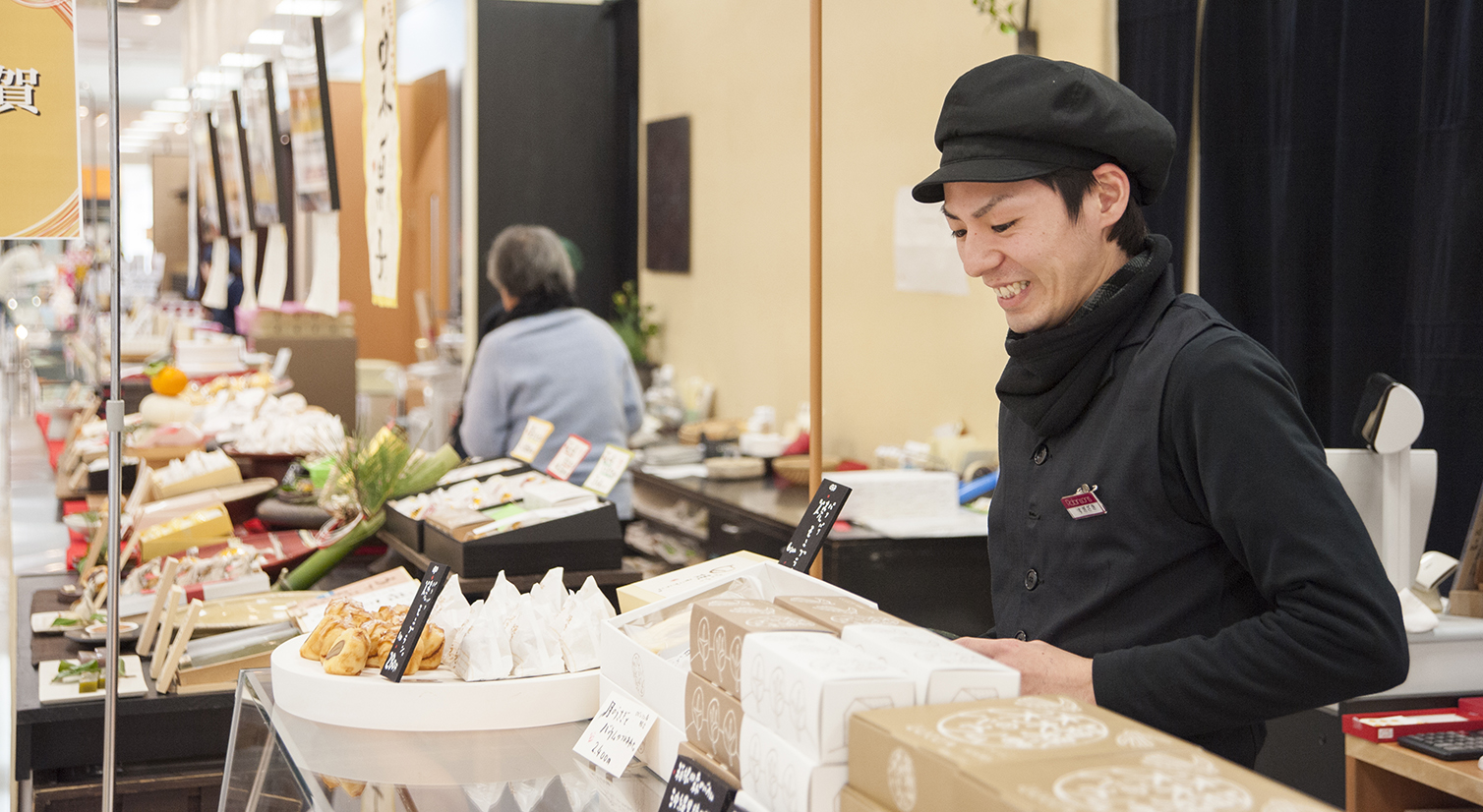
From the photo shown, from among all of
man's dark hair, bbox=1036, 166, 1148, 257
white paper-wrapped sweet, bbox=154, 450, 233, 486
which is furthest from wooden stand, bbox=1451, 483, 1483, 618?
white paper-wrapped sweet, bbox=154, 450, 233, 486

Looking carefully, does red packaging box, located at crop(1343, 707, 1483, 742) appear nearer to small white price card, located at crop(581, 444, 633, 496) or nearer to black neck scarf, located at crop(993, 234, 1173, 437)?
black neck scarf, located at crop(993, 234, 1173, 437)

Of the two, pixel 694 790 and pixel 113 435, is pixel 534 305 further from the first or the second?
pixel 694 790

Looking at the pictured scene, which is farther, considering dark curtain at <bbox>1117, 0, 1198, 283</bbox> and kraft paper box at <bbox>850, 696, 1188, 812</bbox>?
dark curtain at <bbox>1117, 0, 1198, 283</bbox>

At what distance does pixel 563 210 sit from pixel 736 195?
1.52 meters

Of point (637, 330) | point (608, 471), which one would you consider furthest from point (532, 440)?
point (637, 330)

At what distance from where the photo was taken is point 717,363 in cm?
671

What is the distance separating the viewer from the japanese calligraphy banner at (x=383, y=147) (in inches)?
118

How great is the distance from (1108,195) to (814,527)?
1.72 feet

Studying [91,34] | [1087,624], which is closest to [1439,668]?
[1087,624]

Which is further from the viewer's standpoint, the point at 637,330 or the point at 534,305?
the point at 637,330

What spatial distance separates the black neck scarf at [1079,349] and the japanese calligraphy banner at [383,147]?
194cm

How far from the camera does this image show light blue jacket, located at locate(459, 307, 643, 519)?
4.17 meters

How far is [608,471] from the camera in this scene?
288cm

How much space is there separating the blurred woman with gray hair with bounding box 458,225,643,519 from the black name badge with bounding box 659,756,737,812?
2.96 metres
